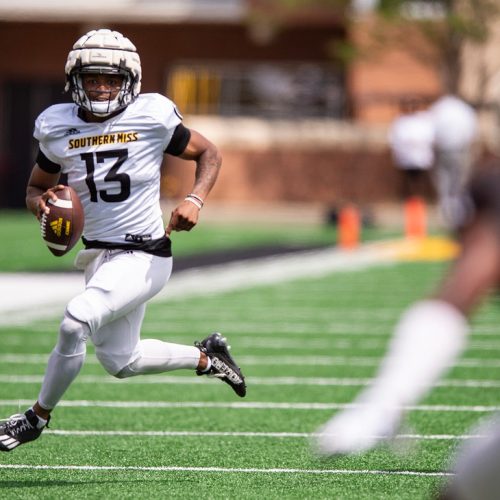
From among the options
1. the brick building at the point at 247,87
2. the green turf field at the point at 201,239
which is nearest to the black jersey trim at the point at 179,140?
the green turf field at the point at 201,239

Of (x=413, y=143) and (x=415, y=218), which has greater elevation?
(x=413, y=143)

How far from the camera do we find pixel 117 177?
604cm

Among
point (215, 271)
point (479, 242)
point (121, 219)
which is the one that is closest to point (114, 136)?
point (121, 219)

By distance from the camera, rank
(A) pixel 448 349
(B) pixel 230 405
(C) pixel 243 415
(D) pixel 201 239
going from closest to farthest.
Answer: (A) pixel 448 349, (C) pixel 243 415, (B) pixel 230 405, (D) pixel 201 239

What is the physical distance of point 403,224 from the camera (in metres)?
25.6

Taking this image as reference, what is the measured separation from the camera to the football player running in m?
5.97

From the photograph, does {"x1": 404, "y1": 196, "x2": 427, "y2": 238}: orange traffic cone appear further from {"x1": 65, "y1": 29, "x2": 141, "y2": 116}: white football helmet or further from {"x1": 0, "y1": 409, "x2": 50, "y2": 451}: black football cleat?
{"x1": 0, "y1": 409, "x2": 50, "y2": 451}: black football cleat

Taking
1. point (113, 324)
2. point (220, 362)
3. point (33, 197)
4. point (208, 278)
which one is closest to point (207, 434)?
point (220, 362)

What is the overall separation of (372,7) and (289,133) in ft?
10.6

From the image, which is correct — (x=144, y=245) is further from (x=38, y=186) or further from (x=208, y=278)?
(x=208, y=278)

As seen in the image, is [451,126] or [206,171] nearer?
[206,171]

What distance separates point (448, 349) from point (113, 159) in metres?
2.98

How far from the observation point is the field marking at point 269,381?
8.67m

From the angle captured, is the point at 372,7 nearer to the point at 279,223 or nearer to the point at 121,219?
the point at 279,223
